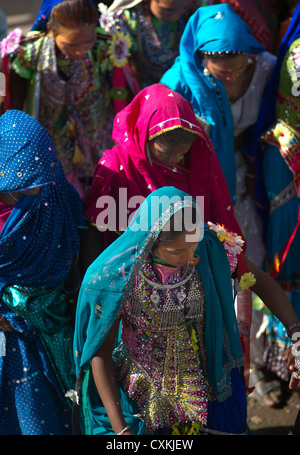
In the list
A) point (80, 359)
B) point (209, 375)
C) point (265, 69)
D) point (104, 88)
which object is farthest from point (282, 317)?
point (104, 88)

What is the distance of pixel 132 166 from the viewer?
3668 millimetres

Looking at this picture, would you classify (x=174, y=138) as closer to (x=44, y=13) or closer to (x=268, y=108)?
(x=268, y=108)

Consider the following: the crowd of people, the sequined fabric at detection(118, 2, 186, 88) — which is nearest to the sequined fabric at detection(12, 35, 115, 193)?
the crowd of people

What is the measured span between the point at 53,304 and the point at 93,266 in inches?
24.8

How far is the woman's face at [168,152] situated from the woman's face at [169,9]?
1.74 m

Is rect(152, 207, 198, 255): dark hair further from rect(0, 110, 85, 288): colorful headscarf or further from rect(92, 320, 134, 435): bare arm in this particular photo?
rect(0, 110, 85, 288): colorful headscarf

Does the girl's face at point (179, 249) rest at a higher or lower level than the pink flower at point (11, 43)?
lower

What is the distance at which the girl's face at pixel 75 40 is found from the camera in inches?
173

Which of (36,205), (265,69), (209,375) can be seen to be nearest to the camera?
(209,375)

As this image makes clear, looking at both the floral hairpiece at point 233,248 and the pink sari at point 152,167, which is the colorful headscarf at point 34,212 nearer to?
the pink sari at point 152,167

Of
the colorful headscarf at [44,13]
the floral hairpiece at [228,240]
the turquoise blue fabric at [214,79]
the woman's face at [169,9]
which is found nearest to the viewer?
the floral hairpiece at [228,240]

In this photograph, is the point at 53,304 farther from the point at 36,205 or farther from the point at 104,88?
the point at 104,88

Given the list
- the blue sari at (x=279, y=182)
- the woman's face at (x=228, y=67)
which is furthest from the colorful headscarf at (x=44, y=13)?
the blue sari at (x=279, y=182)

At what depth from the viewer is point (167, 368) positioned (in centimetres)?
305
